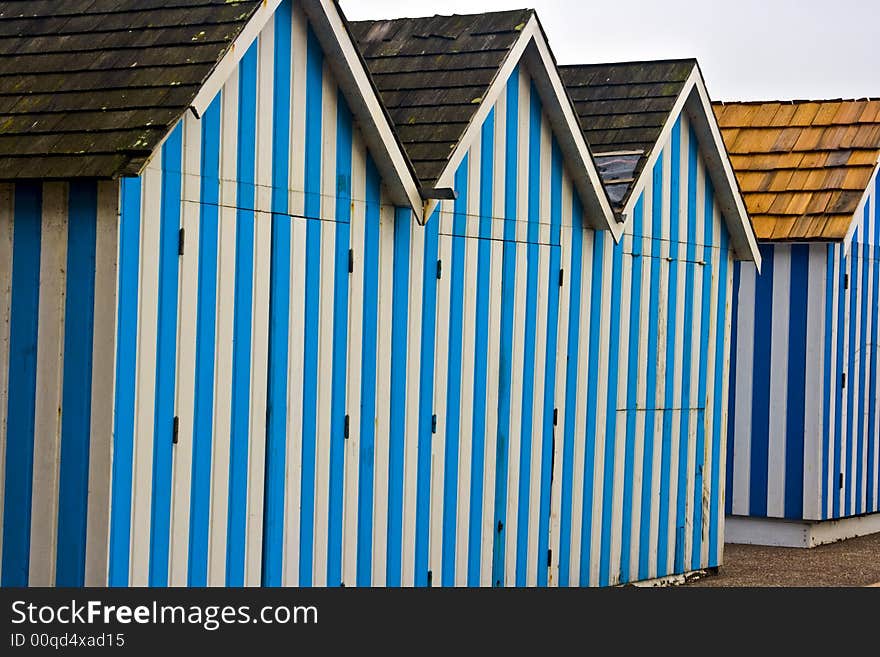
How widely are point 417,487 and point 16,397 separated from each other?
305 cm

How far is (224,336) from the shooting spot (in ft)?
28.7

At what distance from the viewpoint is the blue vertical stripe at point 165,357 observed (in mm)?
8273

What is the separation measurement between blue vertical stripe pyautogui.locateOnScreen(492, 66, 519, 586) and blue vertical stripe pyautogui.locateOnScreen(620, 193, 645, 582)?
5.68 feet

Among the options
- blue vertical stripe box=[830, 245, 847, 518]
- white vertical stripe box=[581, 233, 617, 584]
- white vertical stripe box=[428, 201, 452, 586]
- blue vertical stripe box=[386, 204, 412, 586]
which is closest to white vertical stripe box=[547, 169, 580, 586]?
white vertical stripe box=[581, 233, 617, 584]

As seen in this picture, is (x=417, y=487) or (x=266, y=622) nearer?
(x=266, y=622)

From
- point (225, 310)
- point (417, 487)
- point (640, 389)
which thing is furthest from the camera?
point (640, 389)

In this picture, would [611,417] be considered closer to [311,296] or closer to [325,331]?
[325,331]

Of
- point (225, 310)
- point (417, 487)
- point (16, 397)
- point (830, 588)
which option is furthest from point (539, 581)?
point (16, 397)

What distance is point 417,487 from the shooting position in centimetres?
1042

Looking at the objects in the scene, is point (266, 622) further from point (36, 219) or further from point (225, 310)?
point (36, 219)

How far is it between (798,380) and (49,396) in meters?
10.1

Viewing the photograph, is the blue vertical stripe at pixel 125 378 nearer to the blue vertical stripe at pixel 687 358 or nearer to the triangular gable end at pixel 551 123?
the triangular gable end at pixel 551 123

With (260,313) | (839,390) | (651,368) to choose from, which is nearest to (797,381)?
(839,390)

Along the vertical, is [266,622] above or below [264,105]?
below
